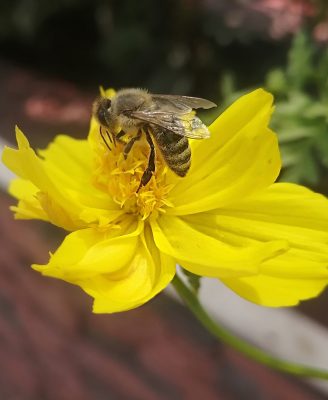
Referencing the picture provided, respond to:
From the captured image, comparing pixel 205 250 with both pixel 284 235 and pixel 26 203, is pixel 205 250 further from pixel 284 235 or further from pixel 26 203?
pixel 26 203

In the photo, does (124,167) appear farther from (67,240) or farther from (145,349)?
(145,349)

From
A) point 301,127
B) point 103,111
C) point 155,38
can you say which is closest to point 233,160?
point 103,111

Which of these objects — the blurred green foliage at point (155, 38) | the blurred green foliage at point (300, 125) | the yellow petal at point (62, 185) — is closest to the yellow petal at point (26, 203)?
the yellow petal at point (62, 185)

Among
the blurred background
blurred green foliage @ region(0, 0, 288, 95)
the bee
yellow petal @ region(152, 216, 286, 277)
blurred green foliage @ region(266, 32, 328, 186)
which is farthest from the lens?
blurred green foliage @ region(0, 0, 288, 95)

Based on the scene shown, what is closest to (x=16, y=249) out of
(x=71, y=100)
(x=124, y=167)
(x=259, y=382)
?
(x=71, y=100)

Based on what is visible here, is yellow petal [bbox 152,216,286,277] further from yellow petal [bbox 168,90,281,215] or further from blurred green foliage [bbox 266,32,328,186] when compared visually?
blurred green foliage [bbox 266,32,328,186]

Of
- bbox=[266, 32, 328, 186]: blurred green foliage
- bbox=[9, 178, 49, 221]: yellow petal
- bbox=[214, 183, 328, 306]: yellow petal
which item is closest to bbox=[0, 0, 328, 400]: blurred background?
bbox=[266, 32, 328, 186]: blurred green foliage
